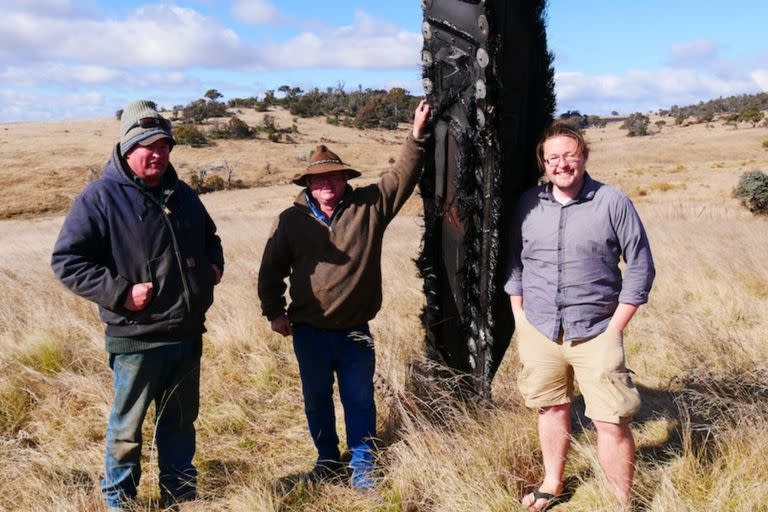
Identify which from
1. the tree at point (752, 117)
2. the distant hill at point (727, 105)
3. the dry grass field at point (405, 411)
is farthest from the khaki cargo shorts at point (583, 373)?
the distant hill at point (727, 105)

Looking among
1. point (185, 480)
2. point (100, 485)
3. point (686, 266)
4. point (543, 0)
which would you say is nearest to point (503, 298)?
point (543, 0)

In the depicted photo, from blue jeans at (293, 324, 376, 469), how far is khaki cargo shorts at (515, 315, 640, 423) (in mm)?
884

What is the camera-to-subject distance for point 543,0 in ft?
9.98

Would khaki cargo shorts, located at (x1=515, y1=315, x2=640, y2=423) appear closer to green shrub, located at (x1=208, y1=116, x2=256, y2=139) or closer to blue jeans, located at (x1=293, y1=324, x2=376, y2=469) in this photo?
blue jeans, located at (x1=293, y1=324, x2=376, y2=469)

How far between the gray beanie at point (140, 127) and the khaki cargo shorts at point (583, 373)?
1916mm

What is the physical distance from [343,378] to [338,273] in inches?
24.0

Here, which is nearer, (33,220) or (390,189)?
(390,189)

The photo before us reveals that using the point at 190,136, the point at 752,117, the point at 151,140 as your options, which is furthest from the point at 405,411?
the point at 752,117

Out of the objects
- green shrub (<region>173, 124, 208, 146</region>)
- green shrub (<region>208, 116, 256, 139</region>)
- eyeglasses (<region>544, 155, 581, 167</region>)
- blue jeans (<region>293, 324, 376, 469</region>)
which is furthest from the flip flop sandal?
green shrub (<region>208, 116, 256, 139</region>)

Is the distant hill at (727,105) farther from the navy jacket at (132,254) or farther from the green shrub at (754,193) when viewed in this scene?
the navy jacket at (132,254)

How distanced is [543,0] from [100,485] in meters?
3.42

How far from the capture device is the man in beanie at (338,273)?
10.9ft

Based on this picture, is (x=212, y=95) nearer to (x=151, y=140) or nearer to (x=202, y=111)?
(x=202, y=111)

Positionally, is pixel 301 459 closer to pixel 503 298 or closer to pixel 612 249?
pixel 503 298
